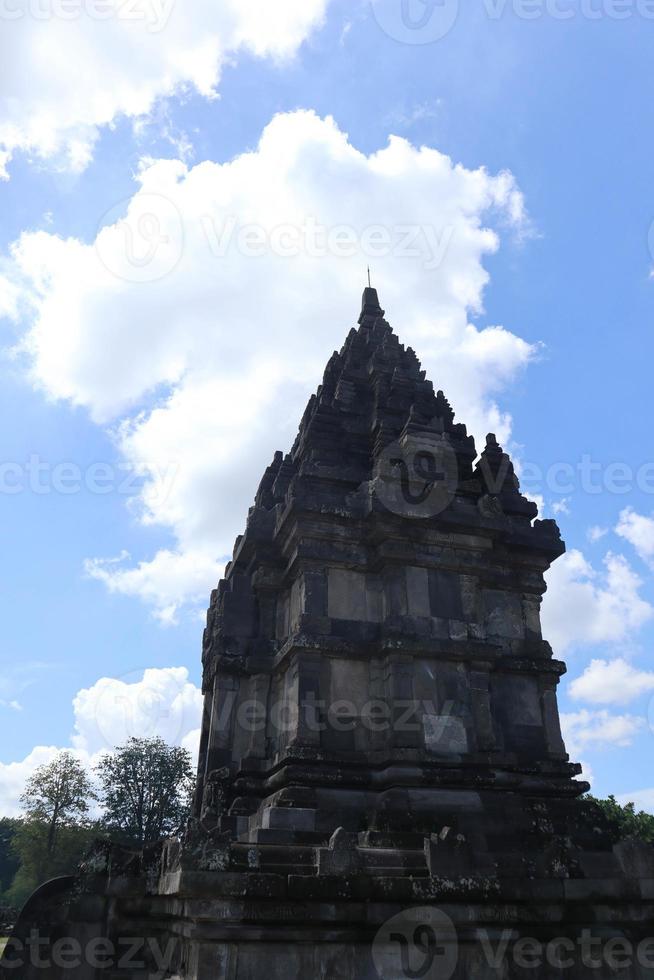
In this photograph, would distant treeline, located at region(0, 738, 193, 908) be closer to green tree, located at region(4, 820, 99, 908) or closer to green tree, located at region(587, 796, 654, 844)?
green tree, located at region(4, 820, 99, 908)

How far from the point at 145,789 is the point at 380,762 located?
5542 cm

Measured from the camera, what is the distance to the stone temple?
7250 millimetres

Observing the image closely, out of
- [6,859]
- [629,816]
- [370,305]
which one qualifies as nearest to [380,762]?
[370,305]

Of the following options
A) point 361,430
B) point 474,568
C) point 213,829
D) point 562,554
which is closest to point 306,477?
point 361,430

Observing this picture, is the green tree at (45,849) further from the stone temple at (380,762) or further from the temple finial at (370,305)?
the temple finial at (370,305)

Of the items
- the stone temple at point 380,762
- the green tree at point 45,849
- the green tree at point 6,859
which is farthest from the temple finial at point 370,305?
the green tree at point 6,859

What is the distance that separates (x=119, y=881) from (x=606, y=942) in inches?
233

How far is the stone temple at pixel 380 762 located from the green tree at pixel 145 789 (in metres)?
48.0

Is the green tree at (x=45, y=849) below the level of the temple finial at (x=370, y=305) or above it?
below

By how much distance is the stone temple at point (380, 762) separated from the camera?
285 inches

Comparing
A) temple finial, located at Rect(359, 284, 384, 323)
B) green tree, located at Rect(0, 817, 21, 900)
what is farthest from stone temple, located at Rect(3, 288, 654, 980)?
green tree, located at Rect(0, 817, 21, 900)

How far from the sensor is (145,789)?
2317 inches

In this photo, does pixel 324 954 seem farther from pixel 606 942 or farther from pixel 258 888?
pixel 606 942

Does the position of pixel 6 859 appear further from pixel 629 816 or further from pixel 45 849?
pixel 629 816
